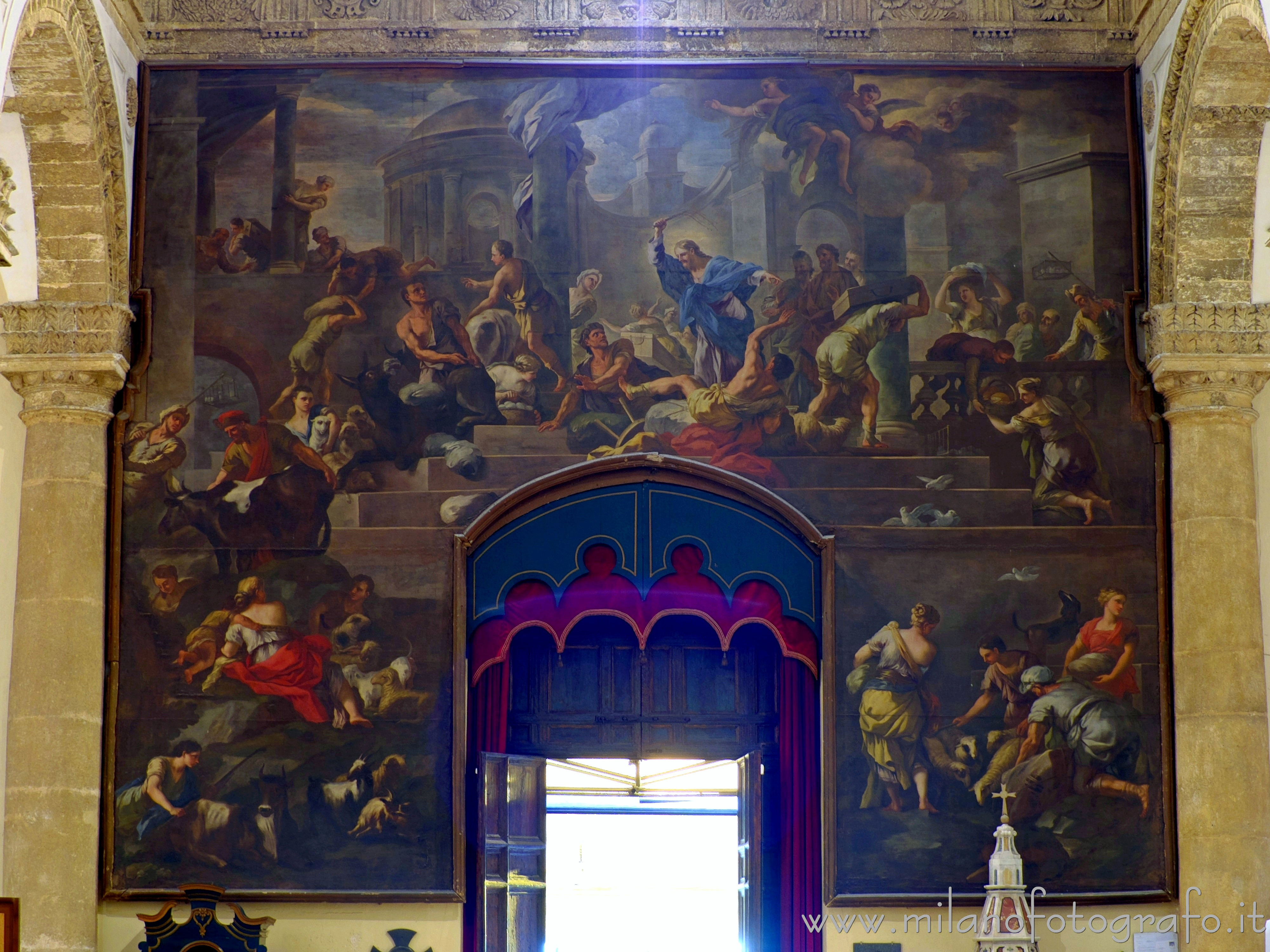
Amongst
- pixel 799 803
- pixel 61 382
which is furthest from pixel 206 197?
pixel 799 803

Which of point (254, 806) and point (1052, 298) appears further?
point (1052, 298)

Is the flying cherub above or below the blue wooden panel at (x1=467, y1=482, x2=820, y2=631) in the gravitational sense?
above

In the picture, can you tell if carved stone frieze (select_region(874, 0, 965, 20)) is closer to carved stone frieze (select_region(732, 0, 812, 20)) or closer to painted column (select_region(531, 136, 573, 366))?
carved stone frieze (select_region(732, 0, 812, 20))

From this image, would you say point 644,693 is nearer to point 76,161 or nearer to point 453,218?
point 453,218

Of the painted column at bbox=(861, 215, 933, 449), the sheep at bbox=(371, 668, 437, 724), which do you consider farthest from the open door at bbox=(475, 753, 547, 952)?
the painted column at bbox=(861, 215, 933, 449)

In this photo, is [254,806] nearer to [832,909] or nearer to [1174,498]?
[832,909]

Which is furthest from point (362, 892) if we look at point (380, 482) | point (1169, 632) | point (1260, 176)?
point (1260, 176)

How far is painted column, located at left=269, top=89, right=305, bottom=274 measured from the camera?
12.1 metres

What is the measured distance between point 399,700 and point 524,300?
3.16 metres

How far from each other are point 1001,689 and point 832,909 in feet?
6.53

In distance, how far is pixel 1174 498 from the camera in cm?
1162

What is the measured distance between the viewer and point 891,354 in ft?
39.4

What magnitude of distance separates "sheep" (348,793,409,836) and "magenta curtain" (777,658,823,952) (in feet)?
9.10

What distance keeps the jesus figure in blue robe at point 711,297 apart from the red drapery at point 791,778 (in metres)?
2.31
